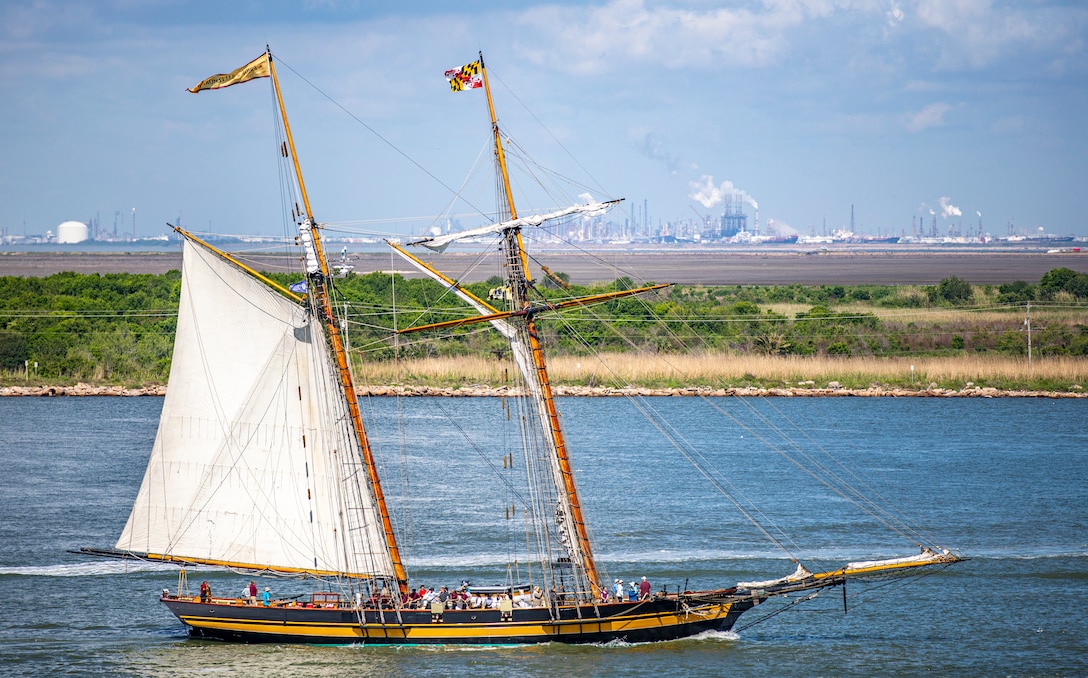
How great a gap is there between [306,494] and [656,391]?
195ft

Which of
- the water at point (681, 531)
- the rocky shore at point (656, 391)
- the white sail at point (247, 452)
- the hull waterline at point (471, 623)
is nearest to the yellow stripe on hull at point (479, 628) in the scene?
the hull waterline at point (471, 623)

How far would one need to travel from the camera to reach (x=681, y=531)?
58.6m

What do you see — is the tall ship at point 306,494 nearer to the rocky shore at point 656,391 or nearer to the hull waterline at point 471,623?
the hull waterline at point 471,623

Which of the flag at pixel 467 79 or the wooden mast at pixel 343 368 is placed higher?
the flag at pixel 467 79

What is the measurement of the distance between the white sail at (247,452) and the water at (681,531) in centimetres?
335

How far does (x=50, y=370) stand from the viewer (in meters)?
105

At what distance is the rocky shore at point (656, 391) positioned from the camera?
327ft

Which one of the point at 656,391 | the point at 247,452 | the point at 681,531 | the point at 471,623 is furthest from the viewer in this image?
the point at 656,391

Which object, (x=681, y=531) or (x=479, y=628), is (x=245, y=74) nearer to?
(x=479, y=628)

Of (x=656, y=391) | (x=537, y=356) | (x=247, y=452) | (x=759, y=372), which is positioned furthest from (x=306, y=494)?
(x=759, y=372)

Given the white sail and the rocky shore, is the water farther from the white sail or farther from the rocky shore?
the white sail

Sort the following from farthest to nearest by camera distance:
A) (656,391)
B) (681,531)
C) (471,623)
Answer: (656,391) < (681,531) < (471,623)

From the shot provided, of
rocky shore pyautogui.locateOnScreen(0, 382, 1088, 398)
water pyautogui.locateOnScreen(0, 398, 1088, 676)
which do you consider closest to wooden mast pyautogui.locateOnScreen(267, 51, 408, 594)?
water pyautogui.locateOnScreen(0, 398, 1088, 676)

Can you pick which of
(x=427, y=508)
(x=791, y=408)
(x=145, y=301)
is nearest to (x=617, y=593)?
(x=427, y=508)
